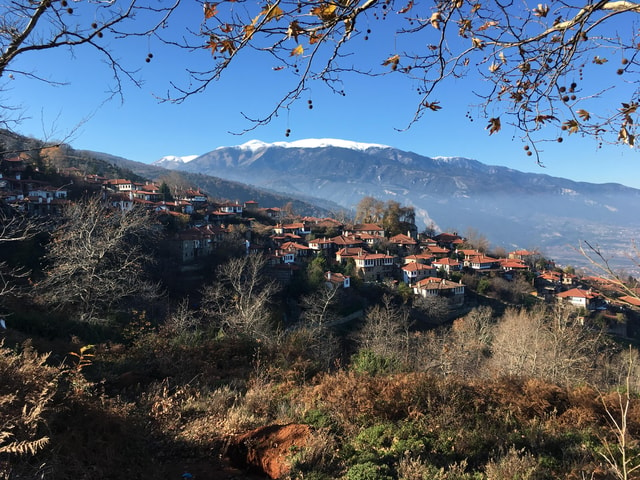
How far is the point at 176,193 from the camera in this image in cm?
5894

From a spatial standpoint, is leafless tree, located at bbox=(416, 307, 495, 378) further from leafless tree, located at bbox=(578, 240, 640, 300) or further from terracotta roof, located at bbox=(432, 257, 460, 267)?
terracotta roof, located at bbox=(432, 257, 460, 267)

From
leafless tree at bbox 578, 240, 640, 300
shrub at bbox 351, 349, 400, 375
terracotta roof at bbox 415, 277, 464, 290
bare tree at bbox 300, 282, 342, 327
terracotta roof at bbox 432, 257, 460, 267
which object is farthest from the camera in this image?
terracotta roof at bbox 432, 257, 460, 267

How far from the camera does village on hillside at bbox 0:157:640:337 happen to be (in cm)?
3334

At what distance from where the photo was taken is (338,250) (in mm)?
46344

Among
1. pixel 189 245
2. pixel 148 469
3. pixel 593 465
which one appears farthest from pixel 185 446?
pixel 189 245

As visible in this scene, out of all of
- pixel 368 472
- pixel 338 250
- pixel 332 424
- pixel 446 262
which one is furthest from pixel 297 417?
pixel 446 262

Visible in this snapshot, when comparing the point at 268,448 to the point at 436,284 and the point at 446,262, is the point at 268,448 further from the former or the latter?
the point at 446,262

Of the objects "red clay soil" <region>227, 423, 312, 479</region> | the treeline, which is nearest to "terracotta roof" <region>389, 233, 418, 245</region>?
the treeline

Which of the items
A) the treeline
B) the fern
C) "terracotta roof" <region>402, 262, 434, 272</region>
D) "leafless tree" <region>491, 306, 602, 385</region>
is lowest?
"terracotta roof" <region>402, 262, 434, 272</region>

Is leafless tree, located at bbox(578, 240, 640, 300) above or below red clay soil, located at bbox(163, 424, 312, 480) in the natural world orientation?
above

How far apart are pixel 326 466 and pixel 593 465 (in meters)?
2.75

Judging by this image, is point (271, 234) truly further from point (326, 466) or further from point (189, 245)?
point (326, 466)

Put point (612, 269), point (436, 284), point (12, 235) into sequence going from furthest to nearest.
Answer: point (436, 284)
point (12, 235)
point (612, 269)

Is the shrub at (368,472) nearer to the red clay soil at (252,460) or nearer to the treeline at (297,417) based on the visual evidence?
the treeline at (297,417)
